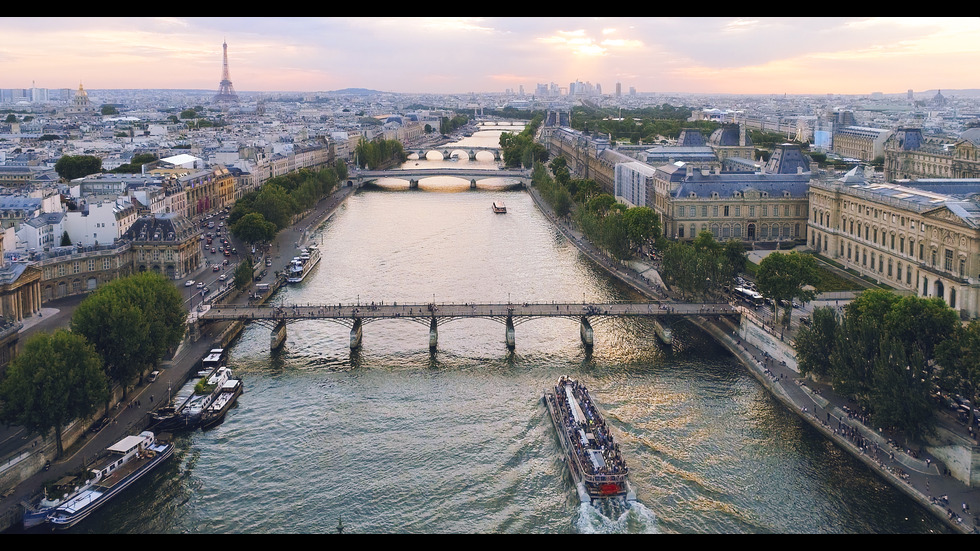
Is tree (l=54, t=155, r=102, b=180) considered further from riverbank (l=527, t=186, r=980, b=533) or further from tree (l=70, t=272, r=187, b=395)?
riverbank (l=527, t=186, r=980, b=533)

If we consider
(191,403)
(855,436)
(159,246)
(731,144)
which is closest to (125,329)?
(191,403)

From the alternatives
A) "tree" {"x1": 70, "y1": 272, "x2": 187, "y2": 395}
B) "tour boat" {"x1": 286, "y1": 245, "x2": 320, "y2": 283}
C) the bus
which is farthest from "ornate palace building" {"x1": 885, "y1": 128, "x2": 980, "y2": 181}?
"tree" {"x1": 70, "y1": 272, "x2": 187, "y2": 395}

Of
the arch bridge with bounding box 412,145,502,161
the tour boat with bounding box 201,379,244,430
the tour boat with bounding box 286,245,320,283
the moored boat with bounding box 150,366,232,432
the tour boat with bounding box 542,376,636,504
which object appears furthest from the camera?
the arch bridge with bounding box 412,145,502,161

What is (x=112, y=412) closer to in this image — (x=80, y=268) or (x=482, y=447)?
(x=482, y=447)

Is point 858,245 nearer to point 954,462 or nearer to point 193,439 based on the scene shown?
point 954,462

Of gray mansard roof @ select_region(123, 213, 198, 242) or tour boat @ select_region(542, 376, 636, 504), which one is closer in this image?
tour boat @ select_region(542, 376, 636, 504)
